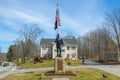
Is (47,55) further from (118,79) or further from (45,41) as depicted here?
(118,79)

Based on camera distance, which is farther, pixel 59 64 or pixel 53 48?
pixel 53 48

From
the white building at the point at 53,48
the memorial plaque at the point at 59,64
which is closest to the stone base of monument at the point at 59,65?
the memorial plaque at the point at 59,64

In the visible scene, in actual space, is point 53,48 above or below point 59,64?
above

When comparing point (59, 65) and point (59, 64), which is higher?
point (59, 64)

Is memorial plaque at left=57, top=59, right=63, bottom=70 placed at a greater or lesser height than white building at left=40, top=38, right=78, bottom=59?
lesser

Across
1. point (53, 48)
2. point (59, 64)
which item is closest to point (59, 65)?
point (59, 64)

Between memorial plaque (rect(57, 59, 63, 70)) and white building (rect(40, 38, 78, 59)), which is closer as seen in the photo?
memorial plaque (rect(57, 59, 63, 70))

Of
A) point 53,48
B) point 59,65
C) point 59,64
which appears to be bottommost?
point 59,65

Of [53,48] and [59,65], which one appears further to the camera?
[53,48]

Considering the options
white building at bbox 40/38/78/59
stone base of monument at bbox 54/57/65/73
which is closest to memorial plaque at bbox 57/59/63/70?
stone base of monument at bbox 54/57/65/73

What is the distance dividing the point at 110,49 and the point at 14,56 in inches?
2307

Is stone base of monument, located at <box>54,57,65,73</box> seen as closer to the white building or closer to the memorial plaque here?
the memorial plaque

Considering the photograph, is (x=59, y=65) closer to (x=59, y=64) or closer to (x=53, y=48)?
(x=59, y=64)

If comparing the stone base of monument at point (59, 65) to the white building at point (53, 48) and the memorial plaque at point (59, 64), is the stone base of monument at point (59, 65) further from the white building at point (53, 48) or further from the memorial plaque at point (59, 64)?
the white building at point (53, 48)
